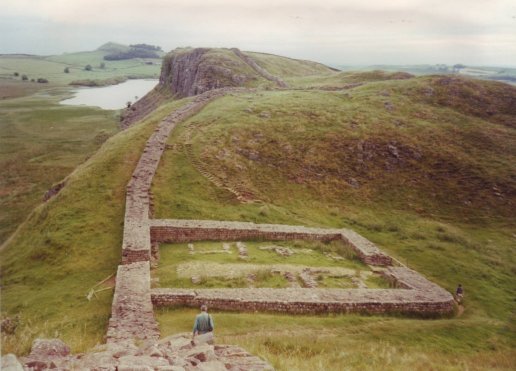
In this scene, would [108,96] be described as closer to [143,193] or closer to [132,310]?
[143,193]

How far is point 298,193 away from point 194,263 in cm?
1604

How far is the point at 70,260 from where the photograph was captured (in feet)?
74.2

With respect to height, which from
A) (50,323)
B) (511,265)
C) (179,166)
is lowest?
(511,265)

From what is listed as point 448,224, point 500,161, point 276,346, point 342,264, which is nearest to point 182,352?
point 276,346

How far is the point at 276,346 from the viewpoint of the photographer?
47.0ft

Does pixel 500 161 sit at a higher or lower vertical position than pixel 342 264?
higher

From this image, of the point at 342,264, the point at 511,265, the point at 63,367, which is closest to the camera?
the point at 63,367

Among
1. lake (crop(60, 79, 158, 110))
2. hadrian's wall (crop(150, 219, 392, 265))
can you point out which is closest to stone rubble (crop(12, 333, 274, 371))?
hadrian's wall (crop(150, 219, 392, 265))

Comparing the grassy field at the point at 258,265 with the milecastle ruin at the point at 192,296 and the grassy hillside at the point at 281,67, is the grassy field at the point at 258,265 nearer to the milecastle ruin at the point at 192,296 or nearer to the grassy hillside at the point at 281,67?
the milecastle ruin at the point at 192,296

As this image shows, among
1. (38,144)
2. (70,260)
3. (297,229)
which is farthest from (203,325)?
(38,144)

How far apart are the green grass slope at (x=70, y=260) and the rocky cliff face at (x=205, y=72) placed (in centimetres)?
4360

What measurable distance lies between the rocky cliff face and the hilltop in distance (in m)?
19.0

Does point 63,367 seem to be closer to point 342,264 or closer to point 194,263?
point 194,263

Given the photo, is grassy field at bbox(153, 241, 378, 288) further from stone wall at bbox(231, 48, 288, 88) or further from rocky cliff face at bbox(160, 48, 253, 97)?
rocky cliff face at bbox(160, 48, 253, 97)
